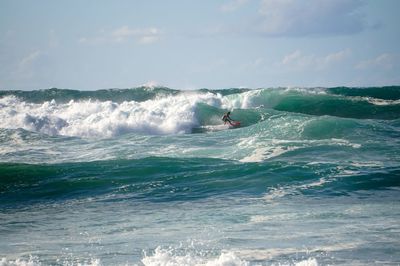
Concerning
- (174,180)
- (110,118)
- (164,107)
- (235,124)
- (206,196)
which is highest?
(164,107)

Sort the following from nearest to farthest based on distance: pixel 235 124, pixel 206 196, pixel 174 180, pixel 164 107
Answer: pixel 206 196 → pixel 174 180 → pixel 235 124 → pixel 164 107

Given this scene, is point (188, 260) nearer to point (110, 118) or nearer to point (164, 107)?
point (110, 118)

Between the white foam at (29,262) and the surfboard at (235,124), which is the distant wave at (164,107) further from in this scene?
the white foam at (29,262)

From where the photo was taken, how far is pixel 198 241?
25.3 feet

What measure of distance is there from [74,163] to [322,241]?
34.8 feet

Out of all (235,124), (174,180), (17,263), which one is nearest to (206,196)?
(174,180)

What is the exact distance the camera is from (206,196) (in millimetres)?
11930

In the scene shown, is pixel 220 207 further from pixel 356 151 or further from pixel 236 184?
pixel 356 151

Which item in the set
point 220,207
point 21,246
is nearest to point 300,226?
point 220,207

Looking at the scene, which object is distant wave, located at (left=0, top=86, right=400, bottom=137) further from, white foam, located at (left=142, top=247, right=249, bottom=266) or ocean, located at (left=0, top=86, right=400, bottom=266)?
white foam, located at (left=142, top=247, right=249, bottom=266)

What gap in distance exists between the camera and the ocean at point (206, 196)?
7152mm

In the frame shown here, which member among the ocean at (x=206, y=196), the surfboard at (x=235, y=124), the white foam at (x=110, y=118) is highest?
the white foam at (x=110, y=118)

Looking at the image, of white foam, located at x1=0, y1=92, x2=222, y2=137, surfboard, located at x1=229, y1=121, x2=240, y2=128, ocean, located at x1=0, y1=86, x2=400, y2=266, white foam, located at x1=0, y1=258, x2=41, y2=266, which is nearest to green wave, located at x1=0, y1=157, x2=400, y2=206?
ocean, located at x1=0, y1=86, x2=400, y2=266


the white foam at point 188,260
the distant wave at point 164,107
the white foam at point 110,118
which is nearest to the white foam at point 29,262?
the white foam at point 188,260
